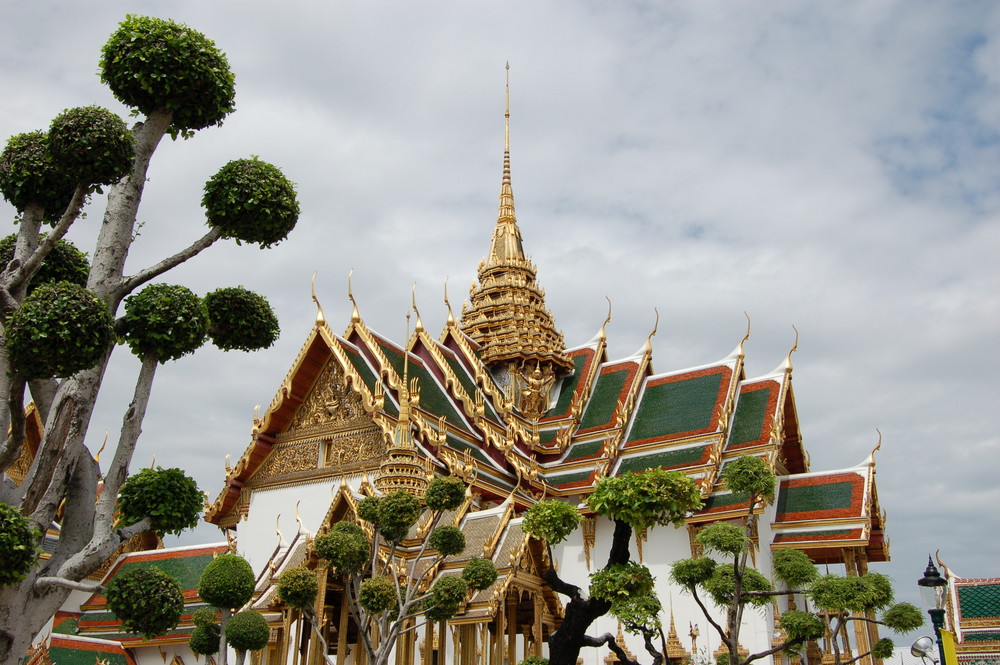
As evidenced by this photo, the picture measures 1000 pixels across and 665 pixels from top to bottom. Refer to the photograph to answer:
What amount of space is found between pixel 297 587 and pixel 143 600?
1682 millimetres

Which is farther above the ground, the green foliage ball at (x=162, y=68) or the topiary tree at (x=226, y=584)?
the green foliage ball at (x=162, y=68)

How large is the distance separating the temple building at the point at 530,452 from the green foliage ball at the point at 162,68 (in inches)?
202

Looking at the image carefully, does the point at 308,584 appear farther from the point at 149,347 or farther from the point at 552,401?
the point at 552,401

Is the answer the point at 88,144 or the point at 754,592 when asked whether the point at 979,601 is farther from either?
the point at 88,144

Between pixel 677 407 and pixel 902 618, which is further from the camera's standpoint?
pixel 677 407

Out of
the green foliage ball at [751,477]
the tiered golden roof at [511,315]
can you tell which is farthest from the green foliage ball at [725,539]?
the tiered golden roof at [511,315]

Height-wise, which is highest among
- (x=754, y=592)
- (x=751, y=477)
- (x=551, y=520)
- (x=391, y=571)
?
(x=751, y=477)

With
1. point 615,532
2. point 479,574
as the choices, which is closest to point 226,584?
point 479,574

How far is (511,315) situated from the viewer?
2111 cm

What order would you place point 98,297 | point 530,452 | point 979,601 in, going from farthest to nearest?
point 530,452, point 979,601, point 98,297

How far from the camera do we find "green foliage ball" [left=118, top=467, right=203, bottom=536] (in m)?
6.59

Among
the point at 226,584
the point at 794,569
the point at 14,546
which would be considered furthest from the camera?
the point at 794,569

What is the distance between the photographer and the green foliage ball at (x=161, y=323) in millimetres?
6379

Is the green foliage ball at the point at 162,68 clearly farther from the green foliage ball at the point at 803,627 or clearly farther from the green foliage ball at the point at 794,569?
the green foliage ball at the point at 794,569
